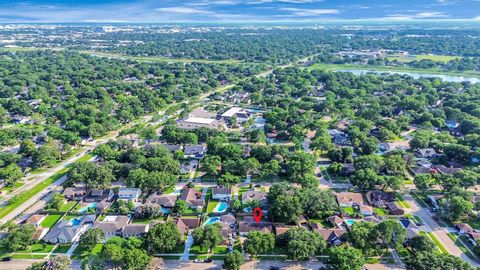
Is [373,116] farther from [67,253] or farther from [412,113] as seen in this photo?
[67,253]

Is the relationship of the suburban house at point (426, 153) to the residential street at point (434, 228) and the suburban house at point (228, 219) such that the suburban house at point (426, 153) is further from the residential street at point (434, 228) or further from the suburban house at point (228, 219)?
the suburban house at point (228, 219)

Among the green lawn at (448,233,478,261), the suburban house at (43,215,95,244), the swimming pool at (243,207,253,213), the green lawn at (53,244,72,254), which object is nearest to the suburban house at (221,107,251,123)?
the swimming pool at (243,207,253,213)

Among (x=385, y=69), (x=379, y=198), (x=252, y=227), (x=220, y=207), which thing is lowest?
(x=220, y=207)

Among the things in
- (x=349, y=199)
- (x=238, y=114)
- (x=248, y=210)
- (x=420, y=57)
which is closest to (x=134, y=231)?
(x=248, y=210)

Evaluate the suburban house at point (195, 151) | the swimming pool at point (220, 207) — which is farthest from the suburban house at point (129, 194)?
the suburban house at point (195, 151)

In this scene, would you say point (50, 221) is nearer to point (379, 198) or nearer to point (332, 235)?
point (332, 235)

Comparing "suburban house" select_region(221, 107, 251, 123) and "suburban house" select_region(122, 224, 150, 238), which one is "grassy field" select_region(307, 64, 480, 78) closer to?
"suburban house" select_region(221, 107, 251, 123)
